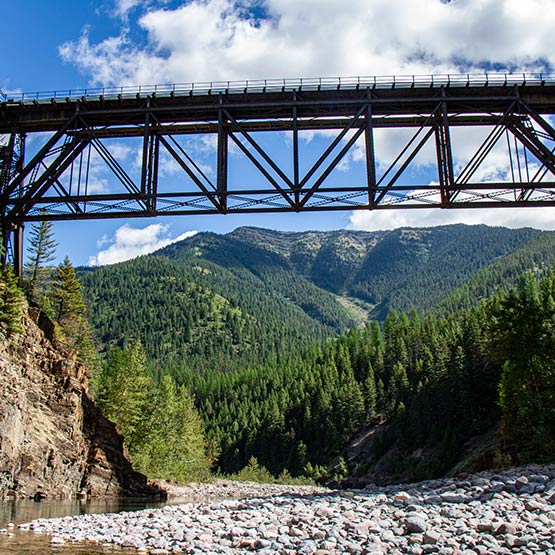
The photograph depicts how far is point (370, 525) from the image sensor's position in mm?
13578

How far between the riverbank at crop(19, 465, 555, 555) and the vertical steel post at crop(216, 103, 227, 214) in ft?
40.7

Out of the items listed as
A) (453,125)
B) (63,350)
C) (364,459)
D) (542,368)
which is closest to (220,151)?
(453,125)

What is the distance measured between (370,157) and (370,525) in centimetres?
1565

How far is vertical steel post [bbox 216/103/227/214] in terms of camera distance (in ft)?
79.0

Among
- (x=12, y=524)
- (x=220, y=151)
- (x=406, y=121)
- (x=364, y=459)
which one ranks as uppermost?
(x=406, y=121)

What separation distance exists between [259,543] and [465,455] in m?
57.4

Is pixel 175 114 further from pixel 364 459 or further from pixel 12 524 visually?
pixel 364 459

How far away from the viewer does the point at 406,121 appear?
25.6 metres

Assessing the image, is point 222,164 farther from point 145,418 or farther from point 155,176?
point 145,418

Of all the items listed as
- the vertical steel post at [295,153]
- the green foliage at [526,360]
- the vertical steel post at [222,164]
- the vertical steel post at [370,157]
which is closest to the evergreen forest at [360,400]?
the green foliage at [526,360]

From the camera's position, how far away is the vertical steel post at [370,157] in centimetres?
2381

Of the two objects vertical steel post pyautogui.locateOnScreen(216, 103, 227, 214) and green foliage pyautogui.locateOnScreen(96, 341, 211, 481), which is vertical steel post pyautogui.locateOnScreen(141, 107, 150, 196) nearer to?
vertical steel post pyautogui.locateOnScreen(216, 103, 227, 214)

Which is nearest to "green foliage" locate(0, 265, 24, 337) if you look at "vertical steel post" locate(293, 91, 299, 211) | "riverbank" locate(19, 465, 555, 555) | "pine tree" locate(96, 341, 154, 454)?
"riverbank" locate(19, 465, 555, 555)

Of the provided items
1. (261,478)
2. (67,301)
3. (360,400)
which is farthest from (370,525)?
(360,400)
